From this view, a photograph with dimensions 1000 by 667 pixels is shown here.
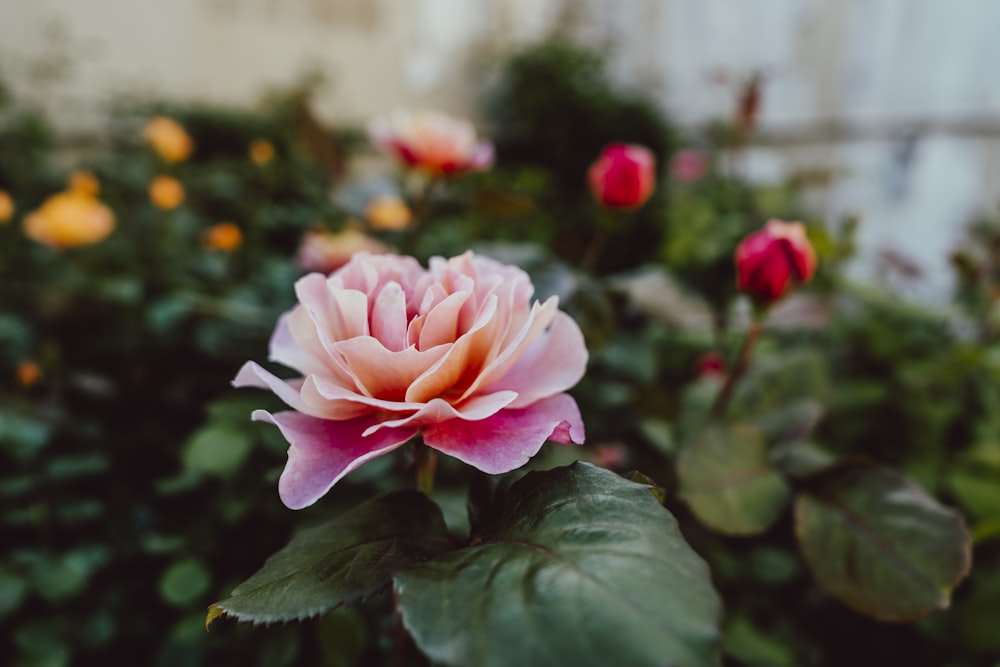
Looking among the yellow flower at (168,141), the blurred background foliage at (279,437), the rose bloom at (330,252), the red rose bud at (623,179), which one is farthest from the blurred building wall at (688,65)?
the rose bloom at (330,252)

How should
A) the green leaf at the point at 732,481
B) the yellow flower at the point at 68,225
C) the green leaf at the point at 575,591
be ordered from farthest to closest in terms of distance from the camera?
the yellow flower at the point at 68,225, the green leaf at the point at 732,481, the green leaf at the point at 575,591

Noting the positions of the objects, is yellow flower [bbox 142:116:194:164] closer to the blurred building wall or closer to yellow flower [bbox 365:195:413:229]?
yellow flower [bbox 365:195:413:229]

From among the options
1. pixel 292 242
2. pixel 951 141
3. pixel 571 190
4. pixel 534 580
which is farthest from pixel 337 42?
pixel 534 580

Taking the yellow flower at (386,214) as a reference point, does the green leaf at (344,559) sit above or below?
above

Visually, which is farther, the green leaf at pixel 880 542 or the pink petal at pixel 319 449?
the green leaf at pixel 880 542

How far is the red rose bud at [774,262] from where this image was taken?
0.53m

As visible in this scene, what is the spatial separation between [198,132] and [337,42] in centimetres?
137

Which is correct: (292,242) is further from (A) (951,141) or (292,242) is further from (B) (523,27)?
(B) (523,27)

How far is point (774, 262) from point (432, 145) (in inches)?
16.7

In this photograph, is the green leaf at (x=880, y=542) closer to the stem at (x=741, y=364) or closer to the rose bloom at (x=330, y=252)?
the stem at (x=741, y=364)

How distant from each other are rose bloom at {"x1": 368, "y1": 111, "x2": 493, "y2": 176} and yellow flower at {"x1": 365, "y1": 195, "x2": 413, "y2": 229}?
0.41ft

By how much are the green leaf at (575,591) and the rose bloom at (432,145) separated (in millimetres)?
565

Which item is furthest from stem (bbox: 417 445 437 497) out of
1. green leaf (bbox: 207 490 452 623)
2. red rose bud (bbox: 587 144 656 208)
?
red rose bud (bbox: 587 144 656 208)

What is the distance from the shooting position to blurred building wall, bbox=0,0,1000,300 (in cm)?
264
